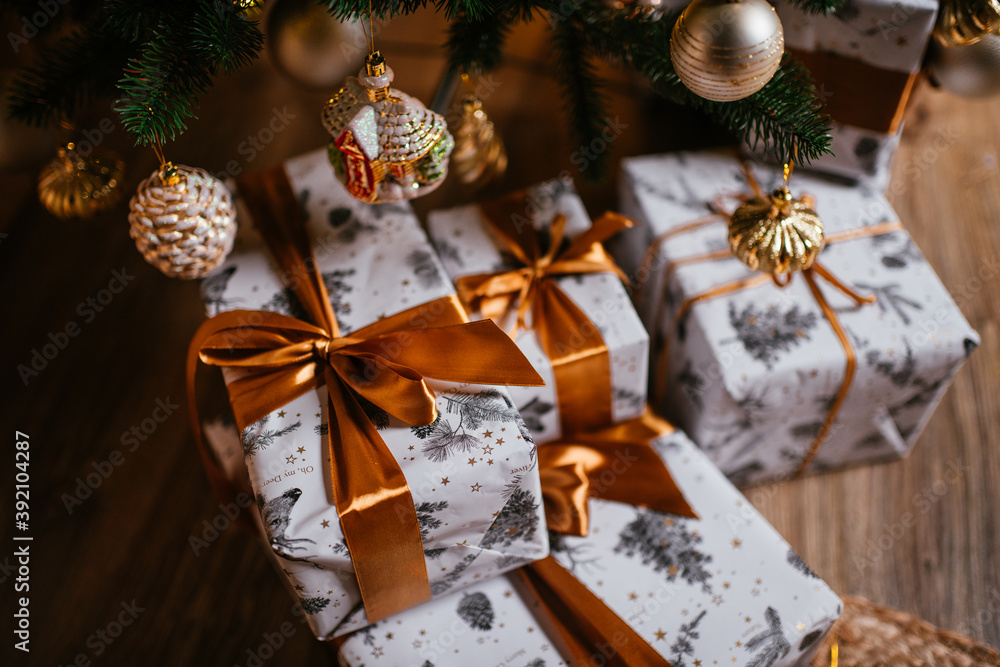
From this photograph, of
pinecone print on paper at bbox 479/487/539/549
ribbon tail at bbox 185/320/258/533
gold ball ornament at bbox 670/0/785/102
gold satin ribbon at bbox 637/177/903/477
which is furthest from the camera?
gold satin ribbon at bbox 637/177/903/477

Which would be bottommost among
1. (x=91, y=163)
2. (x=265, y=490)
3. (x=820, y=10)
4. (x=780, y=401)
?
(x=780, y=401)

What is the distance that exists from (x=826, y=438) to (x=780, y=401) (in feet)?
0.43

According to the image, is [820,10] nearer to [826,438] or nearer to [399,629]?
[826,438]

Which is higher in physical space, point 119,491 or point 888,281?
point 888,281

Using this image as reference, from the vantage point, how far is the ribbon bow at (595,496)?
0.80 metres

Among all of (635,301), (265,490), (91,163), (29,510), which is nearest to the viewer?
(265,490)

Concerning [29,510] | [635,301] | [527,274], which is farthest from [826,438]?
[29,510]

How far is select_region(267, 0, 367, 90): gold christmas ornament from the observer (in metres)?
0.86

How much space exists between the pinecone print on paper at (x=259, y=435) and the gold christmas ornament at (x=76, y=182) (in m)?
0.37

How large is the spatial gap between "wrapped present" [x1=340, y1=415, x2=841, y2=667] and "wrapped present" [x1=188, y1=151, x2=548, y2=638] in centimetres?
4

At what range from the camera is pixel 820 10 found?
78cm

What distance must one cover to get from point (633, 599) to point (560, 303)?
349mm

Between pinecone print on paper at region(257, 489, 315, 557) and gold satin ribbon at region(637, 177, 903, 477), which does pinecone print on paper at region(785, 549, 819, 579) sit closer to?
gold satin ribbon at region(637, 177, 903, 477)

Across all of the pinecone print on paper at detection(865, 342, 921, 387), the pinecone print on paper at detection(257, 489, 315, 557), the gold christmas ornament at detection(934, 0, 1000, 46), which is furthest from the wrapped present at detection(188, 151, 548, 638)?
the gold christmas ornament at detection(934, 0, 1000, 46)
